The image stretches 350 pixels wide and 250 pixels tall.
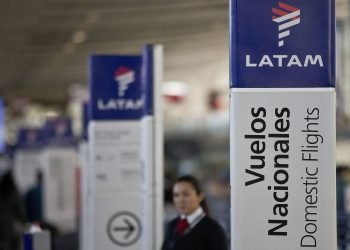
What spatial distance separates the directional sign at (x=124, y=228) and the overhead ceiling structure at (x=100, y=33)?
790cm

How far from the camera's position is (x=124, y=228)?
451 inches

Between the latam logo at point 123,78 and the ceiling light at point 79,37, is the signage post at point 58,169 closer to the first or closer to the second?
the ceiling light at point 79,37

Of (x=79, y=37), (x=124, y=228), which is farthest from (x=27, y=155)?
(x=124, y=228)

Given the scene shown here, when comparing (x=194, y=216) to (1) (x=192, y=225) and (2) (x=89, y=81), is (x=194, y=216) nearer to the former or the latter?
(1) (x=192, y=225)

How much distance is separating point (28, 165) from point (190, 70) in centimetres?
1503

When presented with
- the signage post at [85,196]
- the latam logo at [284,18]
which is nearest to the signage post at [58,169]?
the signage post at [85,196]

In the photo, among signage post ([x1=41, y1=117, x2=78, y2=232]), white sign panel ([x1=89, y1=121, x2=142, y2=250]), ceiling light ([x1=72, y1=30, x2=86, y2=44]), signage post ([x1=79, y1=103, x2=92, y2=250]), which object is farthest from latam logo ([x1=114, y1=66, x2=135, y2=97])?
ceiling light ([x1=72, y1=30, x2=86, y2=44])

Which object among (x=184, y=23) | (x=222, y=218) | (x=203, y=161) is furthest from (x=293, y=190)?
(x=203, y=161)

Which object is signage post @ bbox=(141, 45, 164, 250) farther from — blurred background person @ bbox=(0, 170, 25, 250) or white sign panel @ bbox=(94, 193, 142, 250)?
blurred background person @ bbox=(0, 170, 25, 250)

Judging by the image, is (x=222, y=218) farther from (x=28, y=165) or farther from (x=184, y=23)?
(x=28, y=165)

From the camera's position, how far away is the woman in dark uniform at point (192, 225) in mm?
7895

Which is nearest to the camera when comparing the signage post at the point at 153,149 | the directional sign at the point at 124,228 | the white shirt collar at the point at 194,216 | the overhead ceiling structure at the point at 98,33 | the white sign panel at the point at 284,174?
the white sign panel at the point at 284,174

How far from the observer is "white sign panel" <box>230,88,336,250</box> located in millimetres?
6582

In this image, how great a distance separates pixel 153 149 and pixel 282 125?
3.35 m
